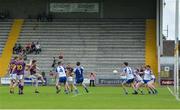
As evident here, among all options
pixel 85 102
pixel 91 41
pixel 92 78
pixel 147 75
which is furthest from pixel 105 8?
pixel 85 102

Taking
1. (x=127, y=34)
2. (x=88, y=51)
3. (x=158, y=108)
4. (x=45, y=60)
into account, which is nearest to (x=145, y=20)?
(x=127, y=34)

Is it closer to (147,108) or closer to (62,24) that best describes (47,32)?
(62,24)

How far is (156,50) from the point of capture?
2170 inches

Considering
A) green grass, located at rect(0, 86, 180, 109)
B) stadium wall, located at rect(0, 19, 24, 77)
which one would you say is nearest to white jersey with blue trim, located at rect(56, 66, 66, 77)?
green grass, located at rect(0, 86, 180, 109)

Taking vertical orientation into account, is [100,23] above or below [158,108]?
above

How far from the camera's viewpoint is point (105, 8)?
6050cm

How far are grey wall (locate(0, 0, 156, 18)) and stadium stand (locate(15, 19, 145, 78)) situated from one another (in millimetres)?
826

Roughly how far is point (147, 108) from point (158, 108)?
455mm

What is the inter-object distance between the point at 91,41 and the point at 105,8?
16.9 feet

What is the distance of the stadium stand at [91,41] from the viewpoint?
54312 mm

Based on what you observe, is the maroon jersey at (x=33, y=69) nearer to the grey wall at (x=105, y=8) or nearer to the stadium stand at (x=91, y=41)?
the stadium stand at (x=91, y=41)

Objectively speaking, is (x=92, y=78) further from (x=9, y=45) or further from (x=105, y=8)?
(x=105, y=8)

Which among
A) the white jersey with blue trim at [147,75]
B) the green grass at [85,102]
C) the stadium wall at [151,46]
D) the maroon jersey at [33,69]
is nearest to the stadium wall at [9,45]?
the stadium wall at [151,46]

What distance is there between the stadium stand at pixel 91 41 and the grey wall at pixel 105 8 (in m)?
0.83
